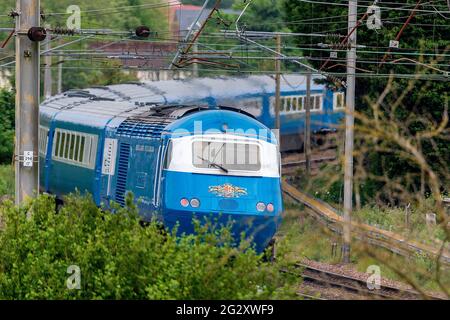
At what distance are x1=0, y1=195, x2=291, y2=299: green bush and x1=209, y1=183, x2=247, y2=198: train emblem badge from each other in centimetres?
450

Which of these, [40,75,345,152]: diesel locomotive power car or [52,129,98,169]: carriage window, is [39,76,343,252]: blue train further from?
[40,75,345,152]: diesel locomotive power car

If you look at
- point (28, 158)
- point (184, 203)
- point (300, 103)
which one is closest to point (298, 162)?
point (300, 103)

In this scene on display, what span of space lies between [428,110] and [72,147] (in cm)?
1155

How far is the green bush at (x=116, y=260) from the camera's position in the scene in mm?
9680

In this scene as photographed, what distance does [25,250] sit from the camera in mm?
11758

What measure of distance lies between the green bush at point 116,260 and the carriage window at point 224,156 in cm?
458

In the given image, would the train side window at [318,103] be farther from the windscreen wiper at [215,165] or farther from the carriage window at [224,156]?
the windscreen wiper at [215,165]

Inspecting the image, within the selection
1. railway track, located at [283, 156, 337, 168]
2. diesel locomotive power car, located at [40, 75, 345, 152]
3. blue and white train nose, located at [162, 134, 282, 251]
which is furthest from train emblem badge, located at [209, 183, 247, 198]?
railway track, located at [283, 156, 337, 168]

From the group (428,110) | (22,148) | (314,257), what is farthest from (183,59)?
(428,110)

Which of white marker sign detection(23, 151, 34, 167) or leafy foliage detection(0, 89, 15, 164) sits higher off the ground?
white marker sign detection(23, 151, 34, 167)

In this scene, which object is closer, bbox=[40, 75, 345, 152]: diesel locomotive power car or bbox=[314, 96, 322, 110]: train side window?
bbox=[40, 75, 345, 152]: diesel locomotive power car

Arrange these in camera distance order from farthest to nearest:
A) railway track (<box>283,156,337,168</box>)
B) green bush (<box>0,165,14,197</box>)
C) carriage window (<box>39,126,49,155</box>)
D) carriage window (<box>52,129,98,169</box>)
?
railway track (<box>283,156,337,168</box>), green bush (<box>0,165,14,197</box>), carriage window (<box>39,126,49,155</box>), carriage window (<box>52,129,98,169</box>)

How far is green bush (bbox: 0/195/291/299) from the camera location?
968 cm

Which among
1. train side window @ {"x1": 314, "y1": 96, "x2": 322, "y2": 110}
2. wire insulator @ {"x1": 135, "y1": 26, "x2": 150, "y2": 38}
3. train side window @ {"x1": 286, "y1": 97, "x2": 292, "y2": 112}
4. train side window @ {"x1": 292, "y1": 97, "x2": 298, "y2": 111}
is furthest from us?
train side window @ {"x1": 314, "y1": 96, "x2": 322, "y2": 110}
